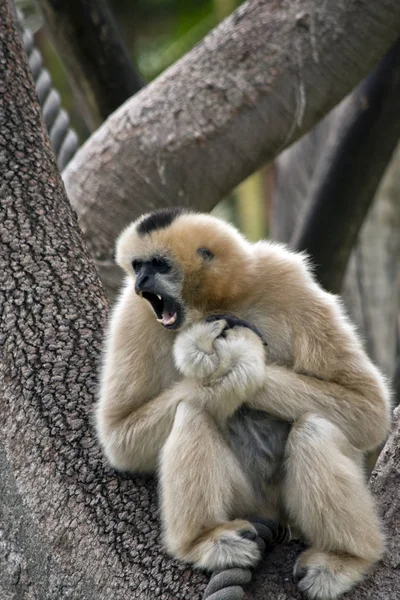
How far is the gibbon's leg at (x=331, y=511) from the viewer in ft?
10.3

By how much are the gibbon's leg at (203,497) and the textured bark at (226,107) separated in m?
3.34

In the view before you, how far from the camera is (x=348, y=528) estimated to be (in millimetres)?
3207

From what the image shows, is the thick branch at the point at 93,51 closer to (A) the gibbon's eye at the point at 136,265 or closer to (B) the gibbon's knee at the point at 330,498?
(A) the gibbon's eye at the point at 136,265

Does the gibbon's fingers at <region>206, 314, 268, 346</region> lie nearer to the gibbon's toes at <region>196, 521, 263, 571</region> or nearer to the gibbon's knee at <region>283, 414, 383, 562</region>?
the gibbon's knee at <region>283, 414, 383, 562</region>

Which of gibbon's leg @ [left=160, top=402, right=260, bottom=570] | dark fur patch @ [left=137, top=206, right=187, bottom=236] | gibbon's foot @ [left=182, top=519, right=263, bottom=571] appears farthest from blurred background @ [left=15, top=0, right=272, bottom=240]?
gibbon's foot @ [left=182, top=519, right=263, bottom=571]

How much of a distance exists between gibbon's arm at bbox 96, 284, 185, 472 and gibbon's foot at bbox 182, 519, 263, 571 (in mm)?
451

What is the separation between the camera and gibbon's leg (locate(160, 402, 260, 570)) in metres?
3.16

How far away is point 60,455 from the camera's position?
3396 mm

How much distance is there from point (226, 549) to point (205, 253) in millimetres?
1335

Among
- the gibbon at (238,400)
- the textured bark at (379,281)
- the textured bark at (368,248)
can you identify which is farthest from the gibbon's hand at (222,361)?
the textured bark at (379,281)

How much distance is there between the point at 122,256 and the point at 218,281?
1.59 feet

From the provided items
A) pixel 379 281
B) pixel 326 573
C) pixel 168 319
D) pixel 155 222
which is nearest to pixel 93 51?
pixel 155 222

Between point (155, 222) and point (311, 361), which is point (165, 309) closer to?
point (155, 222)

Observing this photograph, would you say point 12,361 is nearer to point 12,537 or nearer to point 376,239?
point 12,537
